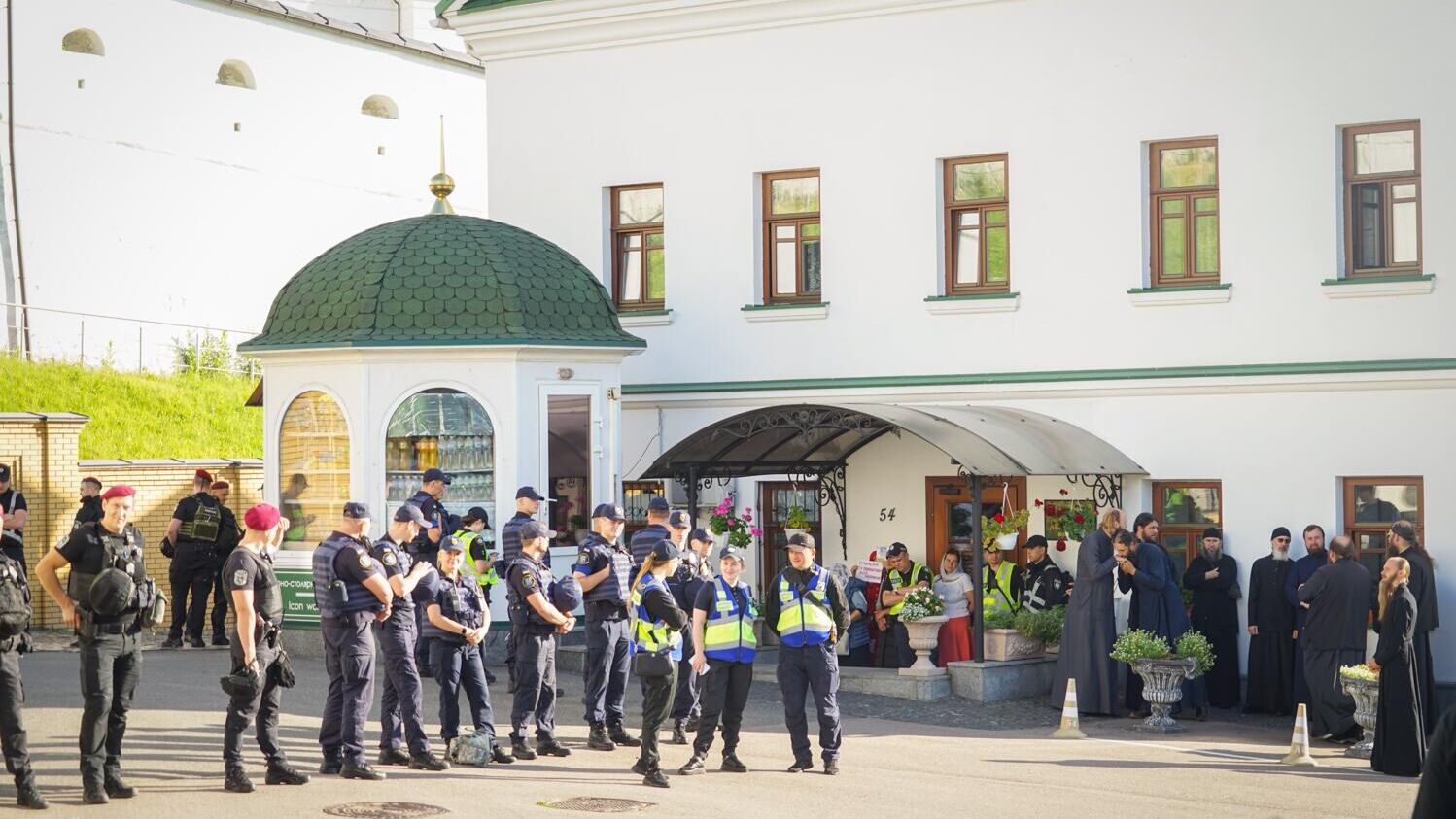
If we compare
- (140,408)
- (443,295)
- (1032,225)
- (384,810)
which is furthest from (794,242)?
(140,408)

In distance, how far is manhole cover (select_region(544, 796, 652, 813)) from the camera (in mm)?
12750

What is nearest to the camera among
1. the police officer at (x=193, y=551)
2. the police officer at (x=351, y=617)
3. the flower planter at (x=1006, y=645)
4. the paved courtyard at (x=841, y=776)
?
the paved courtyard at (x=841, y=776)

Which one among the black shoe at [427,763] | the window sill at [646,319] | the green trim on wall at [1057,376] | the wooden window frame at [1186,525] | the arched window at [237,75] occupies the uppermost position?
the arched window at [237,75]

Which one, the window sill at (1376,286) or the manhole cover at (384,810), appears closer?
the manhole cover at (384,810)

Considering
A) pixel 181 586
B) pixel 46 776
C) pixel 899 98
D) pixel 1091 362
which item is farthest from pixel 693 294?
pixel 46 776

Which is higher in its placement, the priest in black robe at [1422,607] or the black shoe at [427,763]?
the priest in black robe at [1422,607]

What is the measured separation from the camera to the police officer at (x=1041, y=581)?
65.9ft

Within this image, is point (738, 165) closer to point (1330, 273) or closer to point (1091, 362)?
point (1091, 362)

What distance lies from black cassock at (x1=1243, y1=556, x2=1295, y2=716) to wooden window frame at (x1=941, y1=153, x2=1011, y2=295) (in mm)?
4366

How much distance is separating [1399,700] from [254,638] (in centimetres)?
851

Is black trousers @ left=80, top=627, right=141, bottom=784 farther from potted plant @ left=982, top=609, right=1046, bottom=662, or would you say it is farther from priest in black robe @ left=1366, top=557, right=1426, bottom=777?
priest in black robe @ left=1366, top=557, right=1426, bottom=777

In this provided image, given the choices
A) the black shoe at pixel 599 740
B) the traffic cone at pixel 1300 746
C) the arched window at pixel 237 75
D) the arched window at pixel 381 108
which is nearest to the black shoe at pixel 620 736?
the black shoe at pixel 599 740

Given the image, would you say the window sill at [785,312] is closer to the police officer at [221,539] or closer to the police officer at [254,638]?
the police officer at [221,539]

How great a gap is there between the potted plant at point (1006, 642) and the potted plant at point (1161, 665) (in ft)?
4.78
